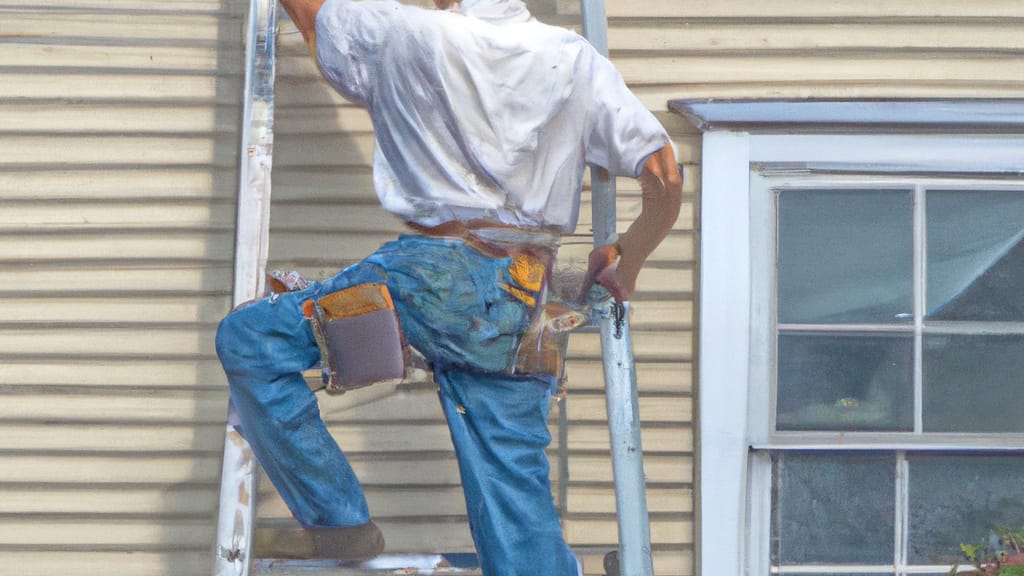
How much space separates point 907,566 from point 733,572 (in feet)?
1.53

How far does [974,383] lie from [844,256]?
19.3 inches

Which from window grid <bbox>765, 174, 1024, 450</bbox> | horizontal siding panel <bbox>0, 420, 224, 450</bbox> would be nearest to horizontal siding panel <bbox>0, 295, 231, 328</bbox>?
horizontal siding panel <bbox>0, 420, 224, 450</bbox>

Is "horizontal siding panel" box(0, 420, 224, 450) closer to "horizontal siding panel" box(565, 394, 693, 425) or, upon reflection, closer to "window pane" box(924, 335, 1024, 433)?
"horizontal siding panel" box(565, 394, 693, 425)

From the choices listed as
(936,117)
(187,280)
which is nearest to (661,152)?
(936,117)

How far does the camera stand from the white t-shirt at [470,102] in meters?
2.61

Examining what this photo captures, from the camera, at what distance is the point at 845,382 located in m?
3.35

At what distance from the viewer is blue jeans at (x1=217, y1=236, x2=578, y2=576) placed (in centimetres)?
255

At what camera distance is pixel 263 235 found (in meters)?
2.88

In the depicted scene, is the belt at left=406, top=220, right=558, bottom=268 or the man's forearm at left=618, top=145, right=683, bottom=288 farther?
the man's forearm at left=618, top=145, right=683, bottom=288

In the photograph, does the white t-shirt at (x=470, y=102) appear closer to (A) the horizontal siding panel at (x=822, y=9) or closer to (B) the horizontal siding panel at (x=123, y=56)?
(A) the horizontal siding panel at (x=822, y=9)

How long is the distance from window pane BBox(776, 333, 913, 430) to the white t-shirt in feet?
3.13

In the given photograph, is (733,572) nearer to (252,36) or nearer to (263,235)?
(263,235)

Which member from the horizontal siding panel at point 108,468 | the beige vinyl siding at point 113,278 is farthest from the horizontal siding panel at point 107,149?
the horizontal siding panel at point 108,468

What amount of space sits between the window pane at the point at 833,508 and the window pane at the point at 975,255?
1.55 ft
